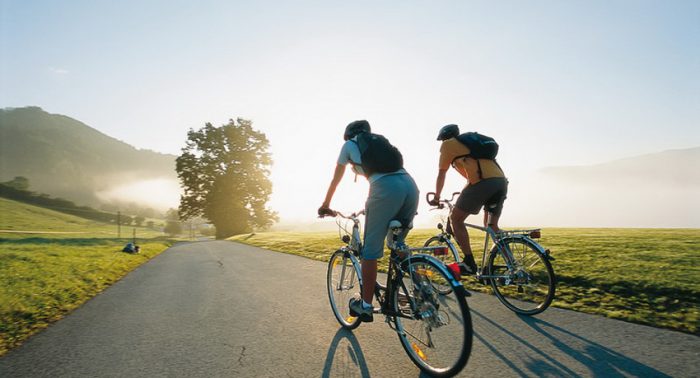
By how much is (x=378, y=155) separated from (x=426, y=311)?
58.9 inches

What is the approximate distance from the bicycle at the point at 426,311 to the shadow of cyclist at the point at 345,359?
44 cm

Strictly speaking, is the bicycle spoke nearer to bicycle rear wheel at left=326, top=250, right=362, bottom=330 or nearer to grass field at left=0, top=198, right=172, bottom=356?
bicycle rear wheel at left=326, top=250, right=362, bottom=330

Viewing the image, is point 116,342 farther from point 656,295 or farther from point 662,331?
point 656,295

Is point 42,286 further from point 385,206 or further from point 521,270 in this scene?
point 521,270

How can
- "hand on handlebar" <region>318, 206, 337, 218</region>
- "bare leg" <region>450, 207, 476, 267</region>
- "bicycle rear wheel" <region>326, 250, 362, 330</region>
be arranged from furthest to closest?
1. "bare leg" <region>450, 207, 476, 267</region>
2. "bicycle rear wheel" <region>326, 250, 362, 330</region>
3. "hand on handlebar" <region>318, 206, 337, 218</region>

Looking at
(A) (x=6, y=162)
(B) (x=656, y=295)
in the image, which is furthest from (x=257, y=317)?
(A) (x=6, y=162)

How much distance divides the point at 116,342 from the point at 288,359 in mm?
2190

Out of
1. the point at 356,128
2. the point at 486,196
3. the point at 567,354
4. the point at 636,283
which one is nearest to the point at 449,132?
the point at 486,196

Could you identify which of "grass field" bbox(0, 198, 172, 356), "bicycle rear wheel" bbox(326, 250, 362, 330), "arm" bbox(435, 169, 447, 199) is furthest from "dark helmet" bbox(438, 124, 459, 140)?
"grass field" bbox(0, 198, 172, 356)

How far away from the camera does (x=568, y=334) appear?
11.3ft

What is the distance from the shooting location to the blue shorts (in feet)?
10.4

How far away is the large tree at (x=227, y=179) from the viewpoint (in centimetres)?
4438

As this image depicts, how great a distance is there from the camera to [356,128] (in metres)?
3.48

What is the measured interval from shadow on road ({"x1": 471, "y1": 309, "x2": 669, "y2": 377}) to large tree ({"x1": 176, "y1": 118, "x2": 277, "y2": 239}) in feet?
145
